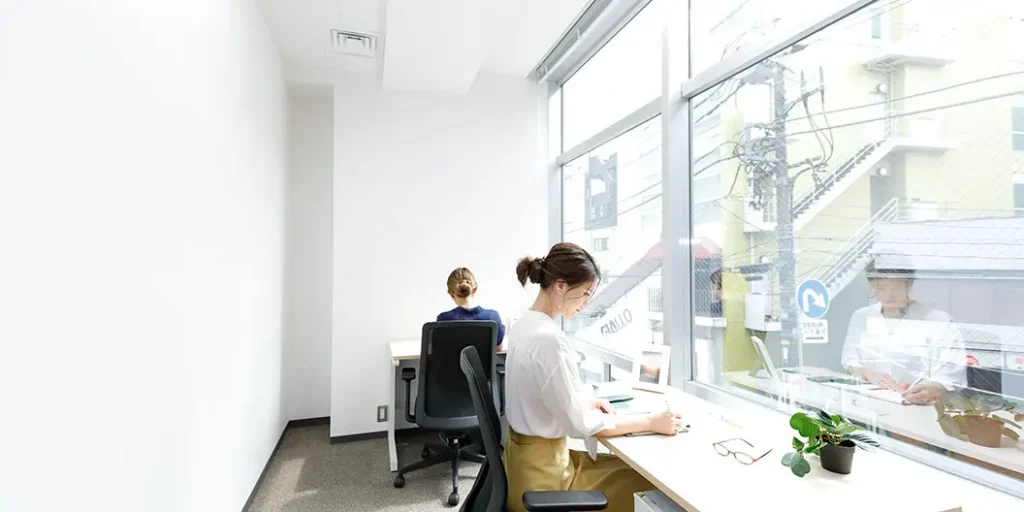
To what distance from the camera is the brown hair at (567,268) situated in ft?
4.92

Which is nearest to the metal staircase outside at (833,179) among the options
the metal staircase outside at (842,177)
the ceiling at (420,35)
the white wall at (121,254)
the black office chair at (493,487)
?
the metal staircase outside at (842,177)

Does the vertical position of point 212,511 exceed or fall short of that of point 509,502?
it falls short

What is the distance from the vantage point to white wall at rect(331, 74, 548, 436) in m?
3.53

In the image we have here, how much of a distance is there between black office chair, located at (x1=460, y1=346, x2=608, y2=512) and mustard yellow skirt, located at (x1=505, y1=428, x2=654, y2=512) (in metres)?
0.09

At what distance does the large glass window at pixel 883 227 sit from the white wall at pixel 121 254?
2.16 metres

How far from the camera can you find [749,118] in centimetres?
200

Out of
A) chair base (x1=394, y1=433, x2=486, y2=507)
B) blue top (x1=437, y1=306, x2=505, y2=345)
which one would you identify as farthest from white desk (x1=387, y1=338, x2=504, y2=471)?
blue top (x1=437, y1=306, x2=505, y2=345)

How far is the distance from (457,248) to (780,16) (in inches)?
102

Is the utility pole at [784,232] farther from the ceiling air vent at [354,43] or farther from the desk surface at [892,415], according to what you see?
the ceiling air vent at [354,43]

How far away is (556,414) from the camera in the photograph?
136 centimetres

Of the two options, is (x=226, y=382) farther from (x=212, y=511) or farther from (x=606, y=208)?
(x=606, y=208)

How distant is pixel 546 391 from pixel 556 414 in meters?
0.08

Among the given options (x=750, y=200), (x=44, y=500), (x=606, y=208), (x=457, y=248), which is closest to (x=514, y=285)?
(x=457, y=248)

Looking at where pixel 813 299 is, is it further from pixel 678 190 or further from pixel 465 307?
pixel 465 307
